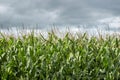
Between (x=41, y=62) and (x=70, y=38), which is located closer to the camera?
(x=41, y=62)

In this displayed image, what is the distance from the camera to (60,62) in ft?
25.7

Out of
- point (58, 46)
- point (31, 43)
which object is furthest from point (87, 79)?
point (31, 43)

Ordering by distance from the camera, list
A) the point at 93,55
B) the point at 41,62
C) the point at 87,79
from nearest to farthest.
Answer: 1. the point at 87,79
2. the point at 41,62
3. the point at 93,55

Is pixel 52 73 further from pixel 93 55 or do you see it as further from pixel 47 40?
pixel 47 40

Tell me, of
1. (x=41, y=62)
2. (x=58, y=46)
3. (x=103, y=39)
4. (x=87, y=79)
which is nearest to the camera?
(x=87, y=79)

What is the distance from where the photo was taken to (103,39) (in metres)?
11.0

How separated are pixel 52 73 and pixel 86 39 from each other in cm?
340

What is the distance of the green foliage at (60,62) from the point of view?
7.38 metres

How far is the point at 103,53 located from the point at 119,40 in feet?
6.65

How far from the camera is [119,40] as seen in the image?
35.1ft

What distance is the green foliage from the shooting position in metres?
7.38

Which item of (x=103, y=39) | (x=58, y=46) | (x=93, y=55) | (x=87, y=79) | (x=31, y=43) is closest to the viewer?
(x=87, y=79)

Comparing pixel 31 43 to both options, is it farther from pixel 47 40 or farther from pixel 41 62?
pixel 41 62

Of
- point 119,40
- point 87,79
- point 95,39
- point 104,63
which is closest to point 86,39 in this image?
point 95,39
